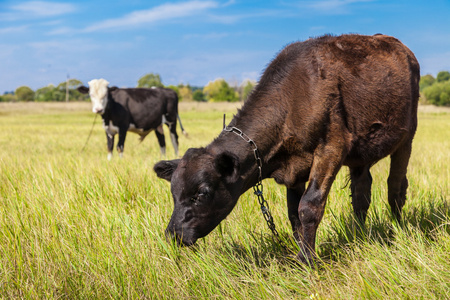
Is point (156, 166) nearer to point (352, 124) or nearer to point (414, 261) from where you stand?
point (352, 124)

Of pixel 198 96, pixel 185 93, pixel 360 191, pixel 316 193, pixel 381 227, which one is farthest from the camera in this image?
pixel 198 96

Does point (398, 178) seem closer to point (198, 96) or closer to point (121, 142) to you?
point (121, 142)

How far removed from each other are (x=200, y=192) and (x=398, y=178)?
251cm

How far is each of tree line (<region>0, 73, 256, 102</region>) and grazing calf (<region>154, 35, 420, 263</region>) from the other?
9442 centimetres

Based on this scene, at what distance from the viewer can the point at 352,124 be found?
12.2 ft

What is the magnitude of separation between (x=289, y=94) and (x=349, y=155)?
801 mm

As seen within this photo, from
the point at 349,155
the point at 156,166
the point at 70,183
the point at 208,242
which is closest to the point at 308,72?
the point at 349,155

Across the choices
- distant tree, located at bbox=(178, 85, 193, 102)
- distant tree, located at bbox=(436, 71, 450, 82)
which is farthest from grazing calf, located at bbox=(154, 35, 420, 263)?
distant tree, located at bbox=(178, 85, 193, 102)

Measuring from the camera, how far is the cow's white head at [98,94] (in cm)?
1166

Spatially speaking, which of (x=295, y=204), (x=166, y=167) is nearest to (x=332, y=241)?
(x=295, y=204)

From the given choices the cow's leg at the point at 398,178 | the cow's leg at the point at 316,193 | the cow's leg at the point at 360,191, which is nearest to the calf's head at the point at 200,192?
the cow's leg at the point at 316,193

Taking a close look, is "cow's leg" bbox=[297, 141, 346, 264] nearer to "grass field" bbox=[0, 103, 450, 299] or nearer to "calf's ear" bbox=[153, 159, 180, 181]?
"grass field" bbox=[0, 103, 450, 299]

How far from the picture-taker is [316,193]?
3482mm

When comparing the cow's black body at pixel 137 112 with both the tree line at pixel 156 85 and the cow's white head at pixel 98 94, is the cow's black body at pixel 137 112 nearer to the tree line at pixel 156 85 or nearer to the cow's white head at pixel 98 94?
the cow's white head at pixel 98 94
